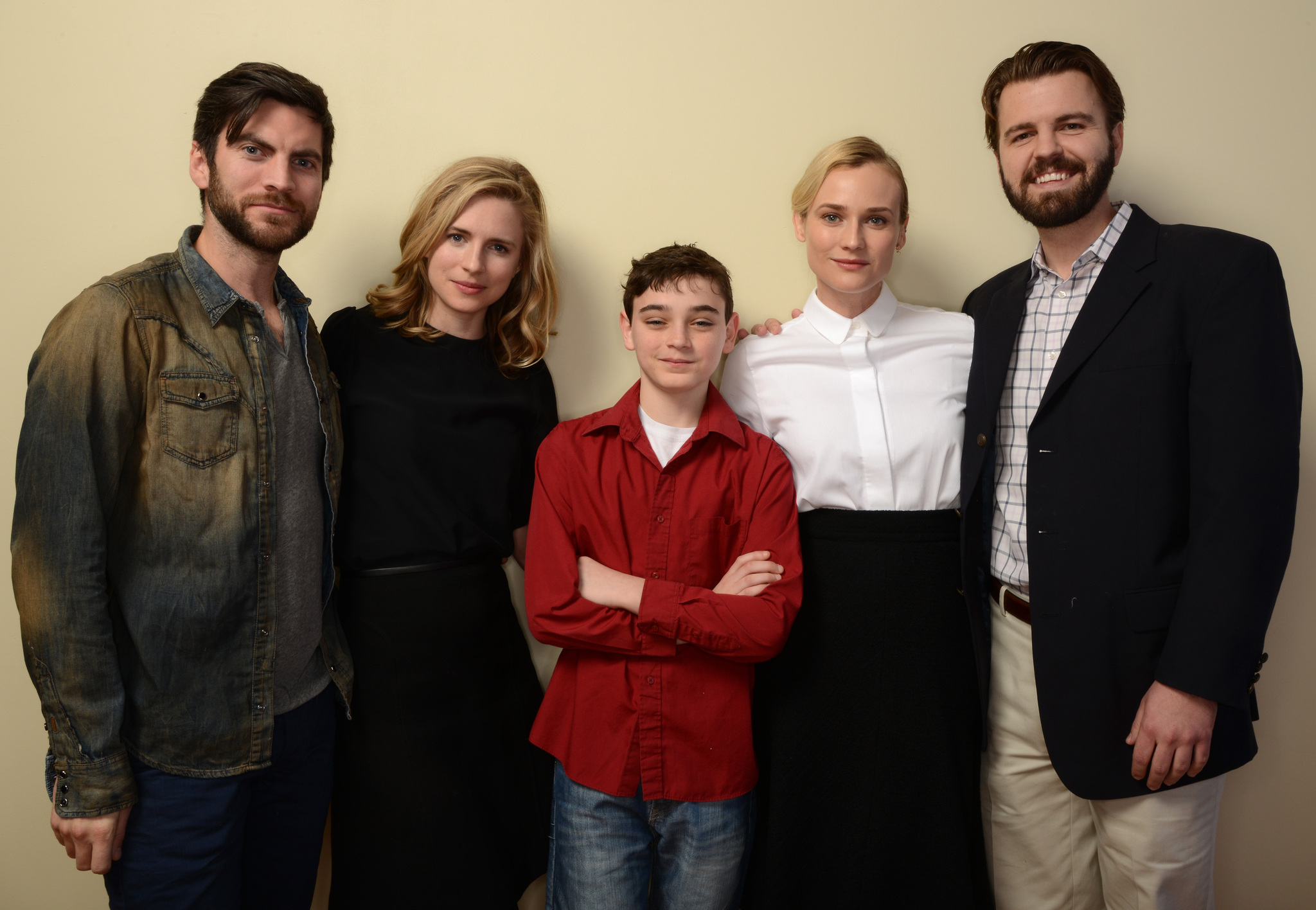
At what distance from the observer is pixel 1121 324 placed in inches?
60.1

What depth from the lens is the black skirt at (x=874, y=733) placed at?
166 cm

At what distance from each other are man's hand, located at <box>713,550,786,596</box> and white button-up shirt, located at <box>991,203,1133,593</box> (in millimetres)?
564

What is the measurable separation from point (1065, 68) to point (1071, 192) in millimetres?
277

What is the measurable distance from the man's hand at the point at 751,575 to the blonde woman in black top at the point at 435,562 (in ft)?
1.99

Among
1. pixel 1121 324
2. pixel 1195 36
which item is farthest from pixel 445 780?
pixel 1195 36

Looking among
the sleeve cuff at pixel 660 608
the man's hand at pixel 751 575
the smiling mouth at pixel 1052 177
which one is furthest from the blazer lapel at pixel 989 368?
the sleeve cuff at pixel 660 608

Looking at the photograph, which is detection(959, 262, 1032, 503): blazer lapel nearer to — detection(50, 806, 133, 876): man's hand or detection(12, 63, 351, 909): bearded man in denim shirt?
detection(12, 63, 351, 909): bearded man in denim shirt

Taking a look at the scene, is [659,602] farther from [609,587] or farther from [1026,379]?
[1026,379]

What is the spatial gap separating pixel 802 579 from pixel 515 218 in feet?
3.67

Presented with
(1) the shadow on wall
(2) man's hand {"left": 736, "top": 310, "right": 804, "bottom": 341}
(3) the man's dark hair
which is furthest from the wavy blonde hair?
(3) the man's dark hair

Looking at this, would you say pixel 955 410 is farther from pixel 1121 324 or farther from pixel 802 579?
pixel 802 579

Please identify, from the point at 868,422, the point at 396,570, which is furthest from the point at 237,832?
the point at 868,422

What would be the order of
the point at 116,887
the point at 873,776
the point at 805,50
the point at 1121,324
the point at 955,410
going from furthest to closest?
the point at 805,50 → the point at 955,410 → the point at 873,776 → the point at 1121,324 → the point at 116,887

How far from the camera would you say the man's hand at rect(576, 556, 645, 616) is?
1523 millimetres
